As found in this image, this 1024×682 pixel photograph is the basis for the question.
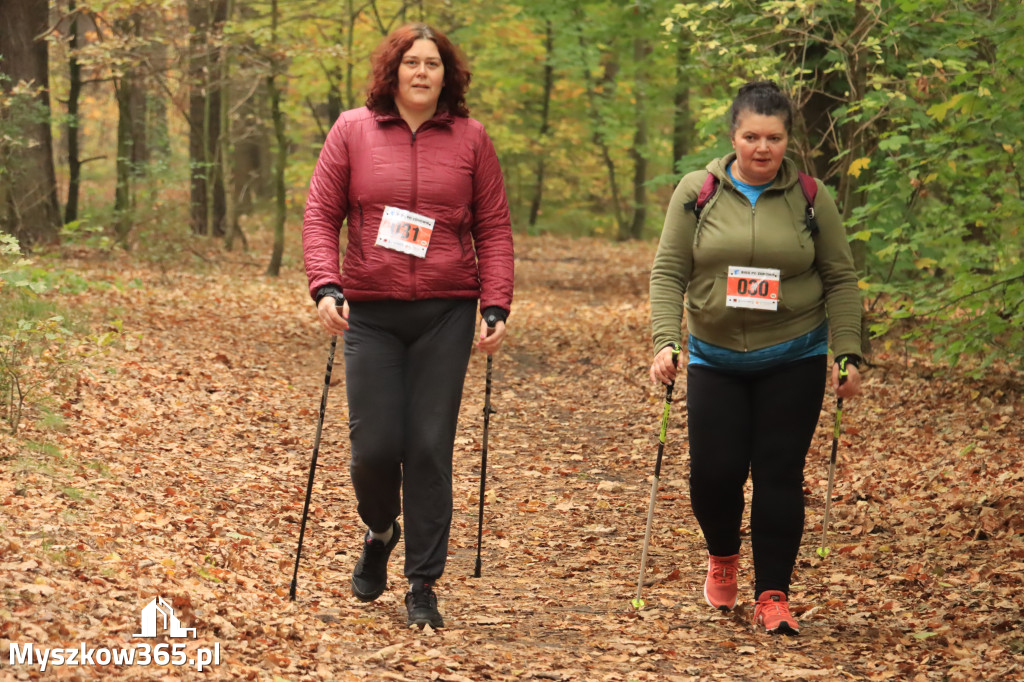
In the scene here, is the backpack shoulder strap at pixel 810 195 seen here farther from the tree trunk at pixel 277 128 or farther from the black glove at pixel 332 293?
the tree trunk at pixel 277 128

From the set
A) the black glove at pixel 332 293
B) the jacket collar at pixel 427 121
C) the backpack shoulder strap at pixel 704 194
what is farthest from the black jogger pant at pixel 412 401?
the backpack shoulder strap at pixel 704 194

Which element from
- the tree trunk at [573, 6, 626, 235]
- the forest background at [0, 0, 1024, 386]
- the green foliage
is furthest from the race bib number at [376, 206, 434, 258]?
the tree trunk at [573, 6, 626, 235]

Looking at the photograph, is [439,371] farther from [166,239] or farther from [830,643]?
[166,239]

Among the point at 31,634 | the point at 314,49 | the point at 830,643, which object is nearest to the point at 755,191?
the point at 830,643

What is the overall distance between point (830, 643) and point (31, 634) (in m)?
3.01

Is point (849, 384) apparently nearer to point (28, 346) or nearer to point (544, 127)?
point (28, 346)

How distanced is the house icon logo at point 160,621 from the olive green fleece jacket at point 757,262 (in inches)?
88.1

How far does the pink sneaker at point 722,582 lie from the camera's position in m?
4.75

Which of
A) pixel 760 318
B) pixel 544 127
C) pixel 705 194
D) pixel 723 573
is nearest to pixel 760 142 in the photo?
pixel 705 194

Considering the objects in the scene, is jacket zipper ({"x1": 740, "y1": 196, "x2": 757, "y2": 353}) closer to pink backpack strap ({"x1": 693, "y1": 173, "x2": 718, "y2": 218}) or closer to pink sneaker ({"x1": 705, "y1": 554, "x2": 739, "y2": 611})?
pink backpack strap ({"x1": 693, "y1": 173, "x2": 718, "y2": 218})

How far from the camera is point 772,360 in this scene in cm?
436

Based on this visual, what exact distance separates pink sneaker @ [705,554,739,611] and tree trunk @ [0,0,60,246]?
13381mm

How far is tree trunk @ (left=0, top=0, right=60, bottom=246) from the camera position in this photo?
1595 cm

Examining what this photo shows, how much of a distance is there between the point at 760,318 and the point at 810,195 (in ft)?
1.86
